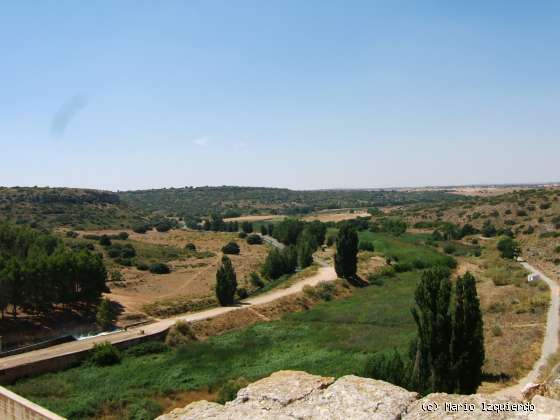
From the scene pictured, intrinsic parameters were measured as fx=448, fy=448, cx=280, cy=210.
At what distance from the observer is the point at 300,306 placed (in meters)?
45.1

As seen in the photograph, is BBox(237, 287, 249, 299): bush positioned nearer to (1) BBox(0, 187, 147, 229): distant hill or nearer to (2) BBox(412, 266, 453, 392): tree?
(2) BBox(412, 266, 453, 392): tree

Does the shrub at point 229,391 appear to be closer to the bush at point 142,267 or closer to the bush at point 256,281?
the bush at point 256,281

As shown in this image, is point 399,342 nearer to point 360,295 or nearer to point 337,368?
point 337,368

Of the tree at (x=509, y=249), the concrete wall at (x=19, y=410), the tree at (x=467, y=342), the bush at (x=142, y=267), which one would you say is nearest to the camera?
the concrete wall at (x=19, y=410)

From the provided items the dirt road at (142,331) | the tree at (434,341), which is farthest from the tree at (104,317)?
the tree at (434,341)

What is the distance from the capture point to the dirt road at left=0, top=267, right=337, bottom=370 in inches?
1144

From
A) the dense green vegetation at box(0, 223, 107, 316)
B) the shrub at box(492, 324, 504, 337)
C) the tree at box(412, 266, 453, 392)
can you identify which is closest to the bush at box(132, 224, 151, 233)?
the dense green vegetation at box(0, 223, 107, 316)

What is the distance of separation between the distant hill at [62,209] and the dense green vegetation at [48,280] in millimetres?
49532

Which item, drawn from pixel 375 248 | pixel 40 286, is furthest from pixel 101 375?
pixel 375 248

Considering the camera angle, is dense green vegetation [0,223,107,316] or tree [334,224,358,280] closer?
dense green vegetation [0,223,107,316]

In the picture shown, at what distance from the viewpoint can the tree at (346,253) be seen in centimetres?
5272

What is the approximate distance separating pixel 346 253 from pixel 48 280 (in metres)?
31.3

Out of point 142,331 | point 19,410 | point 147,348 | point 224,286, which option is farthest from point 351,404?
point 224,286

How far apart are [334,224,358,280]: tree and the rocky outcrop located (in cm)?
4315
